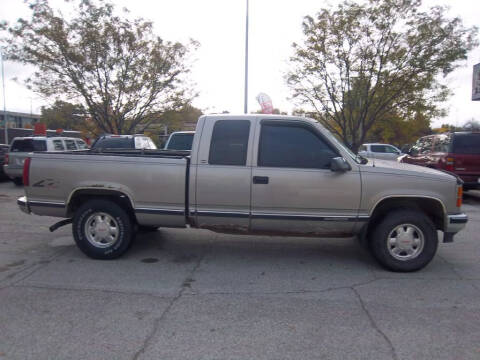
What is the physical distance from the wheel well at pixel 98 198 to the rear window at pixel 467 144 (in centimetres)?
947

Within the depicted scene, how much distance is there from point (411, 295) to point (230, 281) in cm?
201

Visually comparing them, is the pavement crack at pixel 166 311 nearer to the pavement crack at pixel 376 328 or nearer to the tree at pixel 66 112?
the pavement crack at pixel 376 328

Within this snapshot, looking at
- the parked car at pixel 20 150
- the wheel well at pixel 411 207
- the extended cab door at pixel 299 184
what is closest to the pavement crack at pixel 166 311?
the extended cab door at pixel 299 184

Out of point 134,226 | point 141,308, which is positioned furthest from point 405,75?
point 141,308

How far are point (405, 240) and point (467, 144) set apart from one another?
25.3 ft

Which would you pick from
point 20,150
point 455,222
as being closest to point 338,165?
point 455,222

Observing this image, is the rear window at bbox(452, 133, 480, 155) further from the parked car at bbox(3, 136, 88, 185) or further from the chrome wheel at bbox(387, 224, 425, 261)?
the parked car at bbox(3, 136, 88, 185)

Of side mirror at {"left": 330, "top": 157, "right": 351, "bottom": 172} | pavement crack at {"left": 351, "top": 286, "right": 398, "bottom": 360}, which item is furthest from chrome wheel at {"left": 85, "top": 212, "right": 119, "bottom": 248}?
pavement crack at {"left": 351, "top": 286, "right": 398, "bottom": 360}

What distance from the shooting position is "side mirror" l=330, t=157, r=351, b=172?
15.6ft

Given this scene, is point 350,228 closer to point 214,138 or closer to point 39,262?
point 214,138

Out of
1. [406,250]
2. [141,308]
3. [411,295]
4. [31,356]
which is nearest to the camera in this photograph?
[31,356]

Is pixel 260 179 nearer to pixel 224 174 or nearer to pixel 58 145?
pixel 224 174

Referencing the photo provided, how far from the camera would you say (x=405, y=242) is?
4988 millimetres

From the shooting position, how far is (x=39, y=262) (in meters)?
5.39
